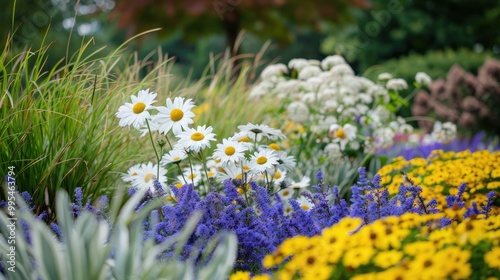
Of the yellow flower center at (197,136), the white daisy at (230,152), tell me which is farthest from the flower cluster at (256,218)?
the yellow flower center at (197,136)

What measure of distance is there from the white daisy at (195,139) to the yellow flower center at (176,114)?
0.08 m

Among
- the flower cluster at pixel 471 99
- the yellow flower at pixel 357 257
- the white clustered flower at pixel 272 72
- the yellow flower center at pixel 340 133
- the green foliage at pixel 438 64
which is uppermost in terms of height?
the green foliage at pixel 438 64

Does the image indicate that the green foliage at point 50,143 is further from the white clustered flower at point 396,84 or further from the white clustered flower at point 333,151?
the white clustered flower at point 396,84

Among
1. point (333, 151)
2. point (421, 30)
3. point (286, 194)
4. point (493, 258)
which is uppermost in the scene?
point (421, 30)

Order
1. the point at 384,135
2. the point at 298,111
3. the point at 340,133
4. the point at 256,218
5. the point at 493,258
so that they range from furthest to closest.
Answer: the point at 384,135 < the point at 298,111 < the point at 340,133 < the point at 256,218 < the point at 493,258

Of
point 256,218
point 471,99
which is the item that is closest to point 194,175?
point 256,218

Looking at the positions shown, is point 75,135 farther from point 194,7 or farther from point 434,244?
point 194,7

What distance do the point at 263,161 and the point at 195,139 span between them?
0.32 metres

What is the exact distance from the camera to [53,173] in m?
3.00

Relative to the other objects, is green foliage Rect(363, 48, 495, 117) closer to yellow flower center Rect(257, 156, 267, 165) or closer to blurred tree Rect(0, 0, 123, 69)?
blurred tree Rect(0, 0, 123, 69)

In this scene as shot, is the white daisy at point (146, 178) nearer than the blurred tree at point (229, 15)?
Yes

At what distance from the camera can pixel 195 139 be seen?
261 cm

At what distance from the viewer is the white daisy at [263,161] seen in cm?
262

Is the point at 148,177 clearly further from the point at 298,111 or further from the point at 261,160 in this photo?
the point at 298,111
